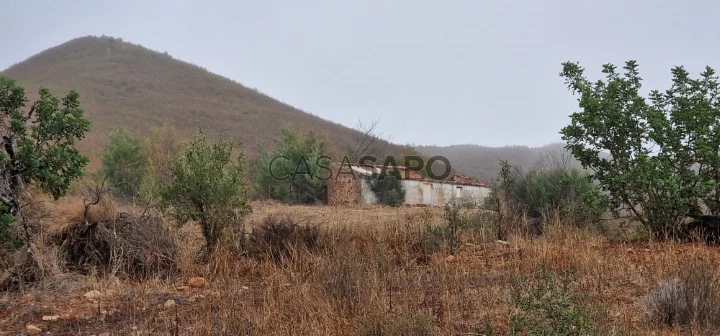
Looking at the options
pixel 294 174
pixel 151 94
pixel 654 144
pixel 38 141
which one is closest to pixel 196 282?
pixel 38 141

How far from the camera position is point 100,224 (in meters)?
7.36

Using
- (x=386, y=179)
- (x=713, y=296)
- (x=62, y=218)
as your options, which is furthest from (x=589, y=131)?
(x=386, y=179)

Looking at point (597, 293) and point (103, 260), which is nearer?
point (597, 293)

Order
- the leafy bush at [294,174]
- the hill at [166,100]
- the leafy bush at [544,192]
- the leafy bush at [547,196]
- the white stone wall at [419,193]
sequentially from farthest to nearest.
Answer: the hill at [166,100]
the white stone wall at [419,193]
the leafy bush at [294,174]
the leafy bush at [544,192]
the leafy bush at [547,196]

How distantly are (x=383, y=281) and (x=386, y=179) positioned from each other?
2413 centimetres

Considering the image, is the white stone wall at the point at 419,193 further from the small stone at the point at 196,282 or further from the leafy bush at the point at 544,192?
the small stone at the point at 196,282

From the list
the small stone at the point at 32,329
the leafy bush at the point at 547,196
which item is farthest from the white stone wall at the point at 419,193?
the small stone at the point at 32,329

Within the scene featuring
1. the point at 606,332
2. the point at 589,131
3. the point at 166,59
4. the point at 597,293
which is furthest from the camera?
the point at 166,59

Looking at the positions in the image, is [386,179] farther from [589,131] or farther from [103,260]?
[103,260]

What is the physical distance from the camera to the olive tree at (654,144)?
8.44 m

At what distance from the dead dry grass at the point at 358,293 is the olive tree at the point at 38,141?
5.12 feet

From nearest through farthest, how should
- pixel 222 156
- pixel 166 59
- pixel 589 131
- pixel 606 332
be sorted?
1. pixel 606 332
2. pixel 222 156
3. pixel 589 131
4. pixel 166 59

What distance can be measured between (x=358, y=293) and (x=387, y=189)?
80.8ft

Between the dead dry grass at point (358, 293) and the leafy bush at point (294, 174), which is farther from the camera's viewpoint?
the leafy bush at point (294, 174)
